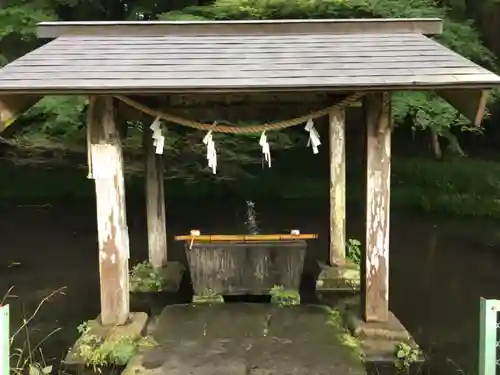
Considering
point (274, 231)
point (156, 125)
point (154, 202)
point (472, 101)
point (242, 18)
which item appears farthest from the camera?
point (274, 231)

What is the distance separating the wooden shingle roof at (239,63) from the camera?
5.55 meters

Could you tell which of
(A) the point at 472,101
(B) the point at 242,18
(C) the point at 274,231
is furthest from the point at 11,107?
(C) the point at 274,231

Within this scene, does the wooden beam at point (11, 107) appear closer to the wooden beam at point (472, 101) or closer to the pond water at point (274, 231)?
the pond water at point (274, 231)

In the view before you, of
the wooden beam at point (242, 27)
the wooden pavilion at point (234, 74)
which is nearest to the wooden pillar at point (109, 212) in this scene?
the wooden pavilion at point (234, 74)

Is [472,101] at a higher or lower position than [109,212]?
higher

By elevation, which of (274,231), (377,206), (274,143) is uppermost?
(377,206)

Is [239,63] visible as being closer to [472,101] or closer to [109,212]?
[109,212]

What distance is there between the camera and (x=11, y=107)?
229 inches

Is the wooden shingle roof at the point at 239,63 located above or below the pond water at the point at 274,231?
above

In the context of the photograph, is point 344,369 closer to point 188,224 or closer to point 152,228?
point 152,228

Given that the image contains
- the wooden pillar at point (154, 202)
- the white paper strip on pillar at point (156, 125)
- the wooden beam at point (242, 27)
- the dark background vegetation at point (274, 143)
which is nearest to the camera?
the white paper strip on pillar at point (156, 125)

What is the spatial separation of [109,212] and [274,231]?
7661 mm

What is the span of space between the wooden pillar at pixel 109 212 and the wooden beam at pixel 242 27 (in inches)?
51.6

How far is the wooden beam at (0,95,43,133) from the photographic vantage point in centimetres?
559
